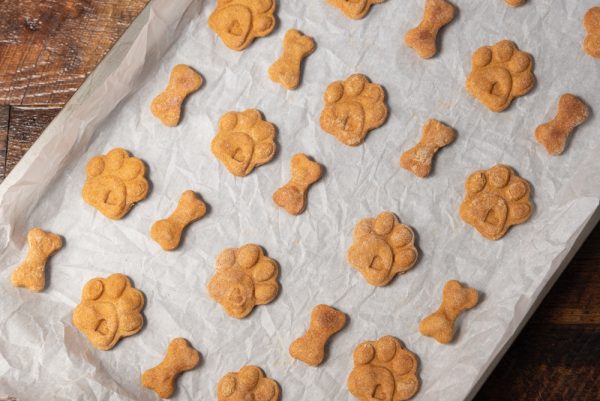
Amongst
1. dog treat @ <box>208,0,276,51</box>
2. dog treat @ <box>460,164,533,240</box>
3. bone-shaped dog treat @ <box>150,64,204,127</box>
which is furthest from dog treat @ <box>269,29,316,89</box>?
dog treat @ <box>460,164,533,240</box>

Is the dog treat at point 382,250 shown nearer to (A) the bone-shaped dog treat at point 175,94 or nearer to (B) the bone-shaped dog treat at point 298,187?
(B) the bone-shaped dog treat at point 298,187

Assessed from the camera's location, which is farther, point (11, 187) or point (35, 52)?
point (35, 52)

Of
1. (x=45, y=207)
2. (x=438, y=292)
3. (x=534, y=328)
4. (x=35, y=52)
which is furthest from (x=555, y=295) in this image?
(x=35, y=52)

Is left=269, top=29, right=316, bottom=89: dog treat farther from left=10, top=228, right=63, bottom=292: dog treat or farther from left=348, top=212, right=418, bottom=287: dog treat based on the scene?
left=10, top=228, right=63, bottom=292: dog treat

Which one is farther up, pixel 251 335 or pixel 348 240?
pixel 348 240

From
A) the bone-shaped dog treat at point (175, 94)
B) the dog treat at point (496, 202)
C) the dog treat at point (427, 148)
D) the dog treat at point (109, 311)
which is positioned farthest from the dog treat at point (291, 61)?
the dog treat at point (109, 311)

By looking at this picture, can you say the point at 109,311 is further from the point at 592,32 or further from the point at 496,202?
the point at 592,32

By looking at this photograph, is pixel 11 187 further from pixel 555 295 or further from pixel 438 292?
pixel 555 295
